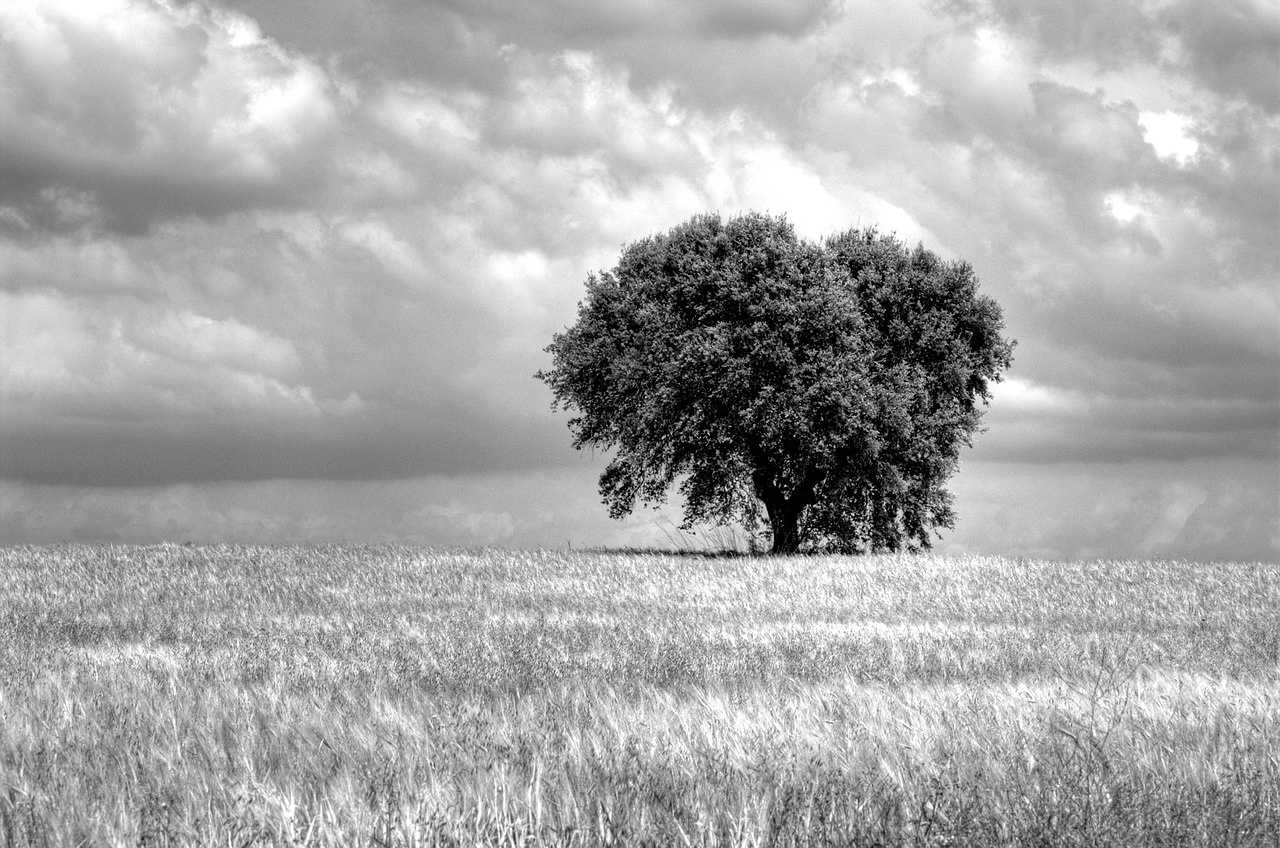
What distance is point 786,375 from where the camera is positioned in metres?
35.8

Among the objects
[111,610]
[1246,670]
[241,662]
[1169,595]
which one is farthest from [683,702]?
[1169,595]

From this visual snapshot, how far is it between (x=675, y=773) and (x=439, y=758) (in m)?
1.37

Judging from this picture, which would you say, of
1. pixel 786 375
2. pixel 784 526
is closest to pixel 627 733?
pixel 786 375

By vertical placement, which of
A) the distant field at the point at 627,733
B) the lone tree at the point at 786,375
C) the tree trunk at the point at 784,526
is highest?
the lone tree at the point at 786,375

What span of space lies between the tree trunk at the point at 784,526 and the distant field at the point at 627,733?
20.6 metres

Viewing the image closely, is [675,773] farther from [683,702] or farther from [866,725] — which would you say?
[683,702]

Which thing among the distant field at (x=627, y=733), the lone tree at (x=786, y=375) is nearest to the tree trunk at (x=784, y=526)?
the lone tree at (x=786, y=375)

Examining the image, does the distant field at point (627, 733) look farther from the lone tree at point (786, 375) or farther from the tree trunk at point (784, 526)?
the tree trunk at point (784, 526)

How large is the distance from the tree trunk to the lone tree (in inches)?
2.6

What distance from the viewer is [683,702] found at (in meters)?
8.82

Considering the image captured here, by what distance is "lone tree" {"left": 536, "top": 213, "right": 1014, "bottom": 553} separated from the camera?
35844 millimetres

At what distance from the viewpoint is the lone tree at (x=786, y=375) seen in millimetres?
35844

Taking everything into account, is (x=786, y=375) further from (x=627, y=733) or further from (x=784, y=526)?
(x=627, y=733)

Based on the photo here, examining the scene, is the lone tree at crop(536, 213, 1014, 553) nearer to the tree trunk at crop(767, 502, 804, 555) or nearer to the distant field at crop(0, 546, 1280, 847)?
the tree trunk at crop(767, 502, 804, 555)
